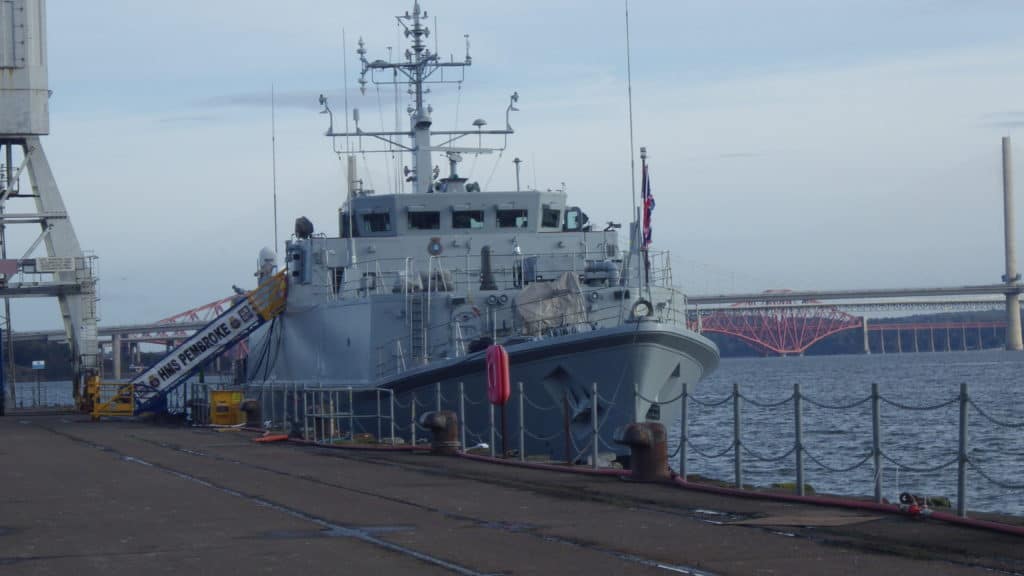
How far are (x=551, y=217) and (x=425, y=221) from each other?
240 cm

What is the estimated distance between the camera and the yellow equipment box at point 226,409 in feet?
89.3

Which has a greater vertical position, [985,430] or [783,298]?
[783,298]

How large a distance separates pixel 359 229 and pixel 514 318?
205 inches

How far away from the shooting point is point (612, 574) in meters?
7.80

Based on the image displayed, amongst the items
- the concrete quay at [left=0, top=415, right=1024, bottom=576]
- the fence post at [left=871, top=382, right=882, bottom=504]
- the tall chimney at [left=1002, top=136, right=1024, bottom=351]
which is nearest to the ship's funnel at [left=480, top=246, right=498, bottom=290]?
the concrete quay at [left=0, top=415, right=1024, bottom=576]

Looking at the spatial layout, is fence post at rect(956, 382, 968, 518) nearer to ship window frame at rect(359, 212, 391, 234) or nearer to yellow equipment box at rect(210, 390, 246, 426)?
ship window frame at rect(359, 212, 391, 234)

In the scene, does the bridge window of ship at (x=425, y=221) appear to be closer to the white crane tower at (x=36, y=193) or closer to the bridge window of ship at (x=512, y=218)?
the bridge window of ship at (x=512, y=218)

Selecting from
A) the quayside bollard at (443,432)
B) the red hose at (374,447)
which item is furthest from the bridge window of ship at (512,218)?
the quayside bollard at (443,432)

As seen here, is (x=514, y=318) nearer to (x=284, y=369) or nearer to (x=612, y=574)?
(x=284, y=369)

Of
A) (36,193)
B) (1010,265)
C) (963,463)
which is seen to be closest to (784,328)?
(1010,265)

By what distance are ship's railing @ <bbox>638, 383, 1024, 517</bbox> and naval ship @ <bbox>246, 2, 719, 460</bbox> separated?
1398 mm

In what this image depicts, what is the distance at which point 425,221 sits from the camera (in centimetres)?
2491

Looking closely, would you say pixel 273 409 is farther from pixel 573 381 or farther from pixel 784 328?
pixel 784 328

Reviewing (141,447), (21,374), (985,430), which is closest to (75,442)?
(141,447)
